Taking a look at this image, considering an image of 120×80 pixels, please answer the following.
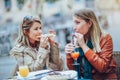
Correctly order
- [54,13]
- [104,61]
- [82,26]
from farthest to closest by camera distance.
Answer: [54,13]
[82,26]
[104,61]

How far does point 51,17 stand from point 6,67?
0.79 metres

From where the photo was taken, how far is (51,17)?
3973 millimetres

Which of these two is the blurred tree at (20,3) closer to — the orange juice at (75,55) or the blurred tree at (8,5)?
the blurred tree at (8,5)

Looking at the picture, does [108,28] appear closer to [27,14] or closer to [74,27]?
[74,27]

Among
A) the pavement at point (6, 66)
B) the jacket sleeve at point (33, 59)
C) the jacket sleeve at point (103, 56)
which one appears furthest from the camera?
the pavement at point (6, 66)

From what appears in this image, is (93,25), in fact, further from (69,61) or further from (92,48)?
(69,61)

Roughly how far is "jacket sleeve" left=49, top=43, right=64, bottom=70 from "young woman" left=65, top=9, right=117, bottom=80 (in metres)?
0.11

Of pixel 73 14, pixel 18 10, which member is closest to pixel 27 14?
pixel 18 10

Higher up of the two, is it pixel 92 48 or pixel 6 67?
pixel 92 48

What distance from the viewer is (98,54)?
376 cm

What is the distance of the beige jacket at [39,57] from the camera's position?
12.6ft

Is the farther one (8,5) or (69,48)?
(8,5)

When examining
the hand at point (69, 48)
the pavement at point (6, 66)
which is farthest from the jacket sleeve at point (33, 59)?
the hand at point (69, 48)

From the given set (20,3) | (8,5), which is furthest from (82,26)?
(8,5)
